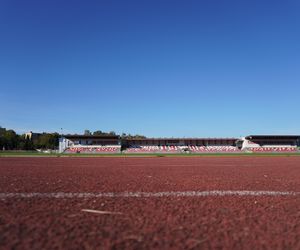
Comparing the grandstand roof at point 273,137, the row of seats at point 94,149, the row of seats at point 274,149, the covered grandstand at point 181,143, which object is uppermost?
the grandstand roof at point 273,137

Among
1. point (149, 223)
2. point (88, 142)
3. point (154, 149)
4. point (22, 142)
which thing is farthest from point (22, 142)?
point (149, 223)

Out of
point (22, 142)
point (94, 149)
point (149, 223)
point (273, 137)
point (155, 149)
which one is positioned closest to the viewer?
point (149, 223)

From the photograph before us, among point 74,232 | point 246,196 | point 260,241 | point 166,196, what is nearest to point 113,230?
point 74,232

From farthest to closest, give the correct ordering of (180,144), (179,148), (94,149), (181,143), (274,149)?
(181,143), (180,144), (179,148), (94,149), (274,149)

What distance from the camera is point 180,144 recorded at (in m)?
82.9

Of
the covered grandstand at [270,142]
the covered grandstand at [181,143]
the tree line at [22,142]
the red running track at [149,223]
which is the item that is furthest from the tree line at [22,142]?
the red running track at [149,223]

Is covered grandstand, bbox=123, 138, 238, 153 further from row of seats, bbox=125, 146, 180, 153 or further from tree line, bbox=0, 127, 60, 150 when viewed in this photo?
tree line, bbox=0, 127, 60, 150

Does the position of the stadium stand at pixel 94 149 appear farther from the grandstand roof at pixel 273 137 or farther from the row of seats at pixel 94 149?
the grandstand roof at pixel 273 137

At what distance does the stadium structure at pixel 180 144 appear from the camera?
7475 cm

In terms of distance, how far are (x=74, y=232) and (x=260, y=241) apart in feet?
6.17

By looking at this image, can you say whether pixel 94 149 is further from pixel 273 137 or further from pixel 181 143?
pixel 273 137

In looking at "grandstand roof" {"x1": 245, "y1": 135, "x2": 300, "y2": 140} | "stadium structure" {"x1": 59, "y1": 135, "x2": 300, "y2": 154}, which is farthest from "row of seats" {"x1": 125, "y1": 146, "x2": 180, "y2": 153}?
"grandstand roof" {"x1": 245, "y1": 135, "x2": 300, "y2": 140}

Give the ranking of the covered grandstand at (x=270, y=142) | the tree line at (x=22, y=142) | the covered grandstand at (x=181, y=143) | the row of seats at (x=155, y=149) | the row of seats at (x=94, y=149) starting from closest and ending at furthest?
1. the row of seats at (x=94, y=149)
2. the row of seats at (x=155, y=149)
3. the covered grandstand at (x=270, y=142)
4. the covered grandstand at (x=181, y=143)
5. the tree line at (x=22, y=142)

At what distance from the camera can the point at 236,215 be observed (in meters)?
3.92
